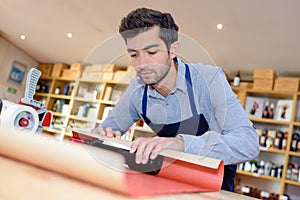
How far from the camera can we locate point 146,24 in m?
0.85

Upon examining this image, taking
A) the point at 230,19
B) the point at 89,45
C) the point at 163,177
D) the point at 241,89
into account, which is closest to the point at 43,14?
the point at 89,45

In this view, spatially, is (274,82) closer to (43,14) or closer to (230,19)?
(230,19)

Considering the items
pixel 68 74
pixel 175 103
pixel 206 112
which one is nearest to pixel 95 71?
pixel 175 103

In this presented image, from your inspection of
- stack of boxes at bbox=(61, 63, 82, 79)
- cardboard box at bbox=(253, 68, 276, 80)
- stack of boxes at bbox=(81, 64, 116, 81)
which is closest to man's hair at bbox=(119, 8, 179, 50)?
stack of boxes at bbox=(81, 64, 116, 81)

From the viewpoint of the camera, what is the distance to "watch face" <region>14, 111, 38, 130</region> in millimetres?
669

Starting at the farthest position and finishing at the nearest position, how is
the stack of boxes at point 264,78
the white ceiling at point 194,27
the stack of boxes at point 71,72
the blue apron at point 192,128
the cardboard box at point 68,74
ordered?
the cardboard box at point 68,74, the stack of boxes at point 71,72, the stack of boxes at point 264,78, the white ceiling at point 194,27, the blue apron at point 192,128

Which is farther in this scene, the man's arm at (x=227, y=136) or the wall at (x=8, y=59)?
the wall at (x=8, y=59)

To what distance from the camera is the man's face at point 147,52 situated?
0.83 metres

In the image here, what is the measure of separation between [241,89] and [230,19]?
101 cm

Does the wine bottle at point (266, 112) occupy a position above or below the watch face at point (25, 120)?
above

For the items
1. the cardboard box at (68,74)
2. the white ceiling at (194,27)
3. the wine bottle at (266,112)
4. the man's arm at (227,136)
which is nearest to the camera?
the man's arm at (227,136)

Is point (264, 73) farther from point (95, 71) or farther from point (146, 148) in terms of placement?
point (146, 148)

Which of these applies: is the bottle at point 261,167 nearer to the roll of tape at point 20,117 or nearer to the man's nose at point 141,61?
the man's nose at point 141,61

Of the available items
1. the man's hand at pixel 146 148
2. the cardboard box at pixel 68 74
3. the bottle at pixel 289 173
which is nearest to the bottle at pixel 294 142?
the bottle at pixel 289 173
